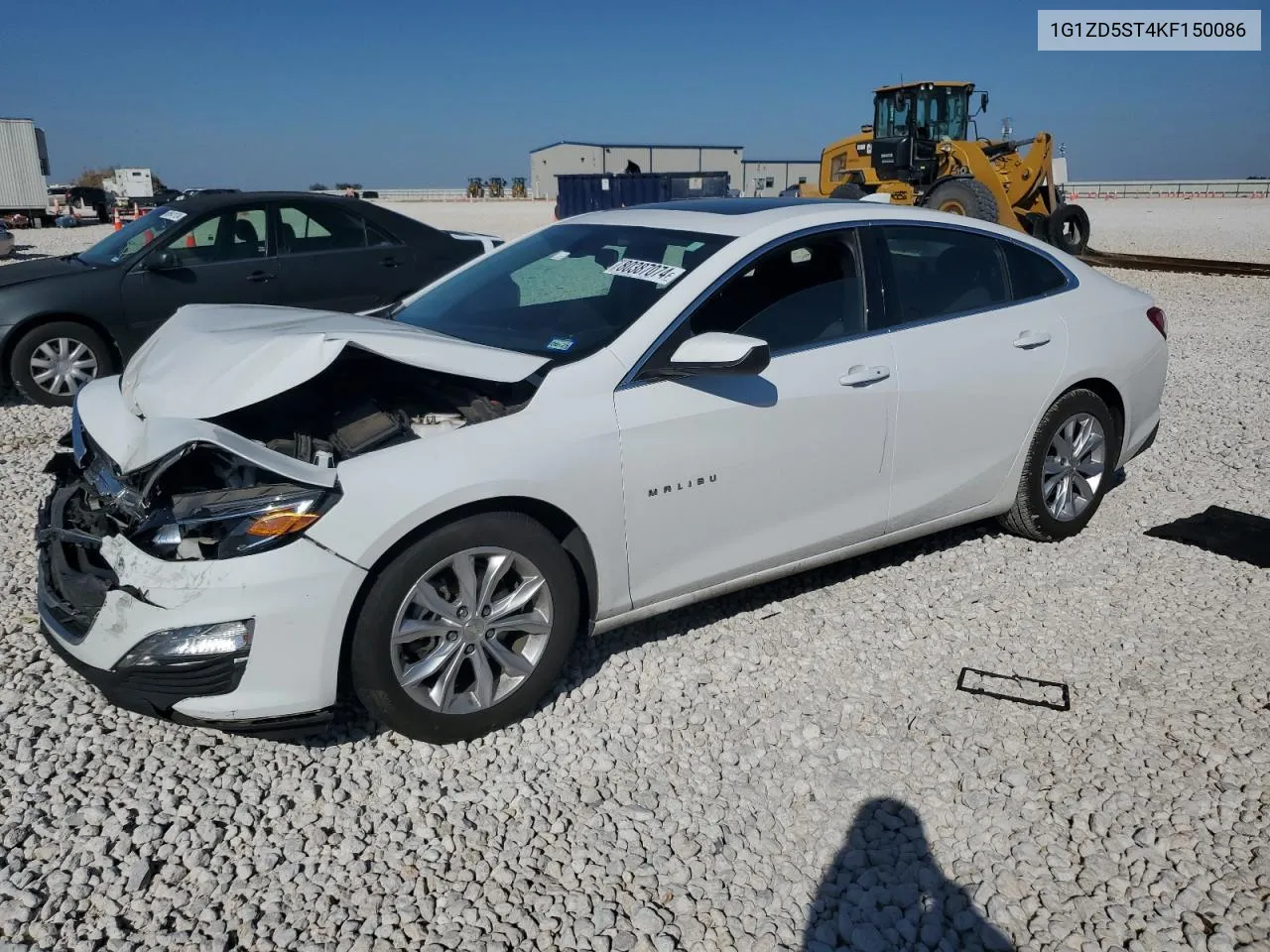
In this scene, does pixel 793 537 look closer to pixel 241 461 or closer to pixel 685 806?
pixel 685 806

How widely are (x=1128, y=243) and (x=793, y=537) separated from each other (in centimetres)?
2230

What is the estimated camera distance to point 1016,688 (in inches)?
142

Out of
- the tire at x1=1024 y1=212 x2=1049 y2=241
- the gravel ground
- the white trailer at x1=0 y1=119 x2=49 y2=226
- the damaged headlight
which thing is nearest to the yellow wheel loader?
the tire at x1=1024 y1=212 x2=1049 y2=241

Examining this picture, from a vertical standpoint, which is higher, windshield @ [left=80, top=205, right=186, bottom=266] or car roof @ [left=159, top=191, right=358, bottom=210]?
car roof @ [left=159, top=191, right=358, bottom=210]

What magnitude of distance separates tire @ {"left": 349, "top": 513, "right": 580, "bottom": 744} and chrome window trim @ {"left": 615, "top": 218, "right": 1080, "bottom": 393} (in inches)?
26.0

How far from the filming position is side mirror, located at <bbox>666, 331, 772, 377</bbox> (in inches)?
127

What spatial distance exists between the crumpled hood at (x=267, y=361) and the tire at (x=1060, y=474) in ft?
8.18

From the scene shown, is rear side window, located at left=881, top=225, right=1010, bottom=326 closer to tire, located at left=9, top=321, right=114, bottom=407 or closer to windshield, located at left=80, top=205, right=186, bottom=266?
windshield, located at left=80, top=205, right=186, bottom=266

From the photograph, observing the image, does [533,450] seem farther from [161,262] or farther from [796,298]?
[161,262]

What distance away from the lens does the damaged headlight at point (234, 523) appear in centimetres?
279

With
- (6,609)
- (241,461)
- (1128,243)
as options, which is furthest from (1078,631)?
(1128,243)

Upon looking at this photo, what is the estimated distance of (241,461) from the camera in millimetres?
2889

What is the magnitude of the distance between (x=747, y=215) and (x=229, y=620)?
2484mm

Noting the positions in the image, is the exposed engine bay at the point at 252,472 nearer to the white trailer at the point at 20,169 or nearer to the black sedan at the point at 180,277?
the black sedan at the point at 180,277
